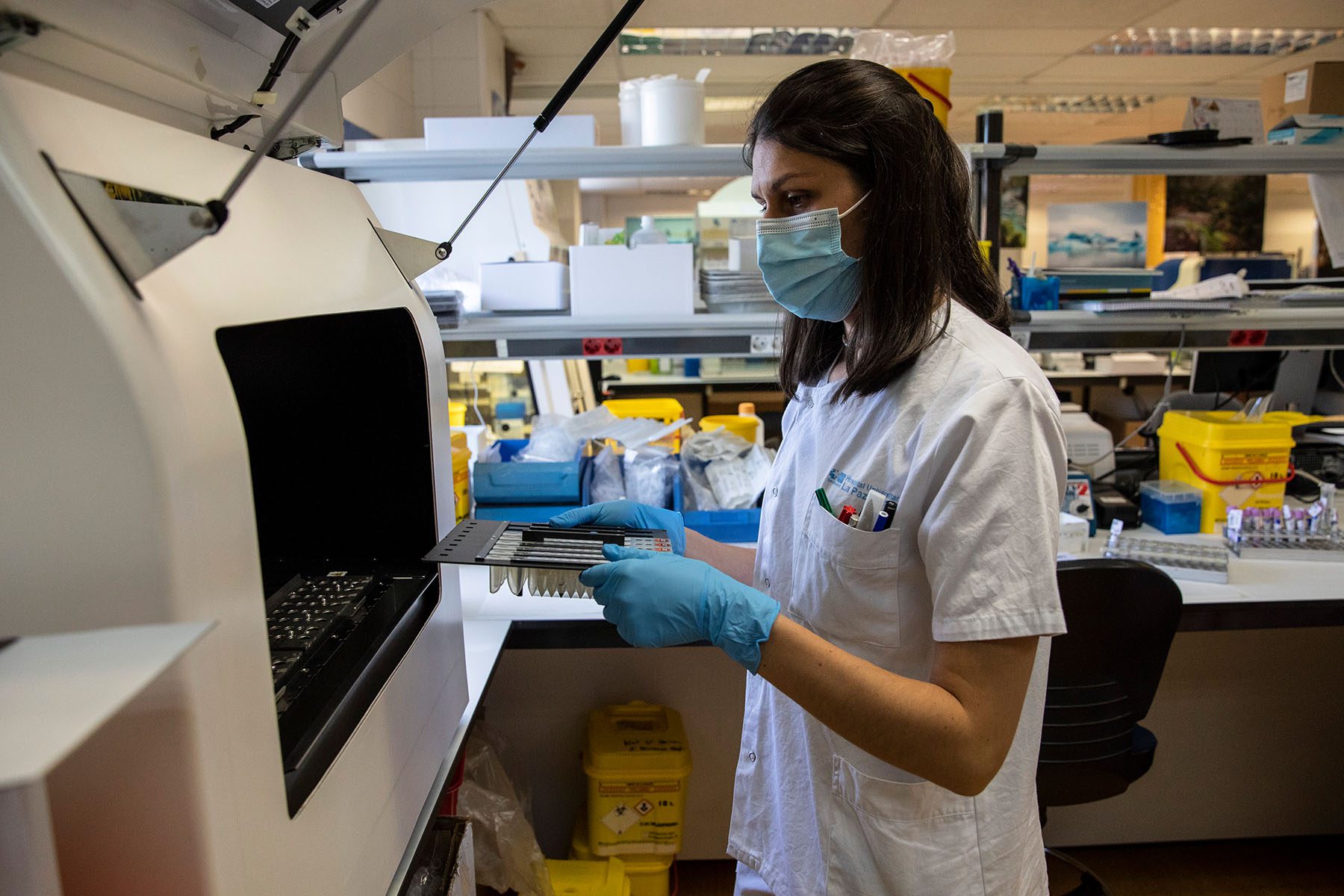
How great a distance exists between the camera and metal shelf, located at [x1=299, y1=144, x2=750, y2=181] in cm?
192

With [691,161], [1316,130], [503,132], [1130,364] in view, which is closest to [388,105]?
[503,132]

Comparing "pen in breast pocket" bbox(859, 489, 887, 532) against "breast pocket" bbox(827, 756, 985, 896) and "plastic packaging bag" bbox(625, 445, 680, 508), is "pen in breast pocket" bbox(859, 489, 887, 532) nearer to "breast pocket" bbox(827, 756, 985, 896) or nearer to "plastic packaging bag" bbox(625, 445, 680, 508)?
"breast pocket" bbox(827, 756, 985, 896)

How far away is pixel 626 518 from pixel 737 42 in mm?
4948

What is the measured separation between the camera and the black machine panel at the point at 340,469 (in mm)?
957

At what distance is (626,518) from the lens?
4.37ft

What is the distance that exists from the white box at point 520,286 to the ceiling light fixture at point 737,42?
3.41 m

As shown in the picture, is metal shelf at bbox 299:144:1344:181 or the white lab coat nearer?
the white lab coat

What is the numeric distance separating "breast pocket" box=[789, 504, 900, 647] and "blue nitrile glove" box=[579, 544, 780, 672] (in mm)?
106

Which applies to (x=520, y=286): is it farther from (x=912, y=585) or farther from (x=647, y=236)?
(x=912, y=585)

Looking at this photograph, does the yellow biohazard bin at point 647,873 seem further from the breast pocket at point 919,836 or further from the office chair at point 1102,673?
the breast pocket at point 919,836

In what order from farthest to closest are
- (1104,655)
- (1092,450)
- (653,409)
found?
(653,409)
(1092,450)
(1104,655)

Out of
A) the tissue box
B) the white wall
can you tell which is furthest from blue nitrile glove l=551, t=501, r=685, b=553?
the white wall

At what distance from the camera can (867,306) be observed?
1.02m

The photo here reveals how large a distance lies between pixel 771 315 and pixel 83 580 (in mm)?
1741
